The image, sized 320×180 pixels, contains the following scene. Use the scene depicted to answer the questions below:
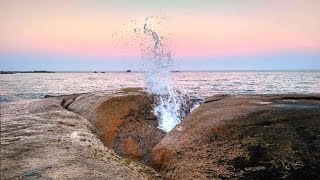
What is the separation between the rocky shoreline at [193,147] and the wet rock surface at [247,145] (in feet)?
0.07

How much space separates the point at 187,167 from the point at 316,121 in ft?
13.6

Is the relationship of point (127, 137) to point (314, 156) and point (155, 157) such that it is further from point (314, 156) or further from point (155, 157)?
point (314, 156)

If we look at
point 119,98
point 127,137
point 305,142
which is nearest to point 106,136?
point 127,137

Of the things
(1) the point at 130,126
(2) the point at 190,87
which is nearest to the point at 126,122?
(1) the point at 130,126

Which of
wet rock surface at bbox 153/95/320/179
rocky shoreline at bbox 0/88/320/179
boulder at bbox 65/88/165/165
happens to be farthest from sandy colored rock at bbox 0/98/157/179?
boulder at bbox 65/88/165/165

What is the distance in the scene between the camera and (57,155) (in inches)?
366

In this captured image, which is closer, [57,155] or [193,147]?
[57,155]

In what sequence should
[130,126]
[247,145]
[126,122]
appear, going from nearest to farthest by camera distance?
1. [247,145]
2. [130,126]
3. [126,122]

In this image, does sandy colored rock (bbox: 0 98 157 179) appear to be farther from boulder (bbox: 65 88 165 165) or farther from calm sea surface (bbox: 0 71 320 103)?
calm sea surface (bbox: 0 71 320 103)

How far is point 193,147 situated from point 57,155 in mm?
3940

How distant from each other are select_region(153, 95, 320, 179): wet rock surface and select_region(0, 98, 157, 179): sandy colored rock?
1.17m

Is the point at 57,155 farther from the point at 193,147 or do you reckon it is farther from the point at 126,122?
the point at 126,122

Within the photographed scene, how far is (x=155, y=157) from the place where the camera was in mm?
10750

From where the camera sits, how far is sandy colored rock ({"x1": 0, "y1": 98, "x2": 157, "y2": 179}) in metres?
7.95
